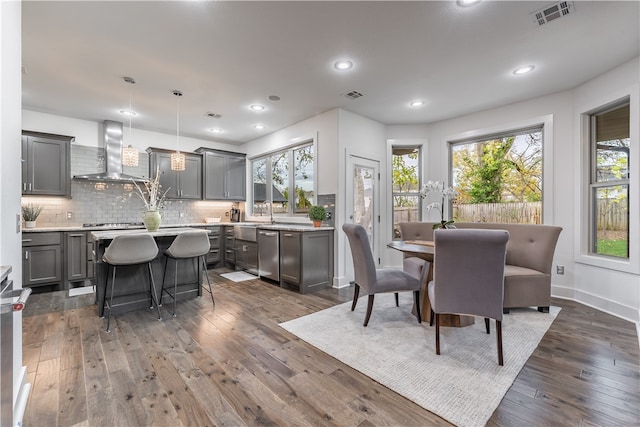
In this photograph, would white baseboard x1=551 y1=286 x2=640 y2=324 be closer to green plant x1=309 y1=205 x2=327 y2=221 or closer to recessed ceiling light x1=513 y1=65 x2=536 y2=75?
recessed ceiling light x1=513 y1=65 x2=536 y2=75

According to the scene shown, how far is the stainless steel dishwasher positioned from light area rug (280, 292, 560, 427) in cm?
143

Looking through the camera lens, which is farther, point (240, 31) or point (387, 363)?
point (240, 31)

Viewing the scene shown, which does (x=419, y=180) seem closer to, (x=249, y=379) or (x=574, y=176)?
(x=574, y=176)

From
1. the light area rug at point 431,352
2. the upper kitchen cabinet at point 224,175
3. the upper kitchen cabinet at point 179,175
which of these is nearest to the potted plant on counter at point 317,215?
the light area rug at point 431,352

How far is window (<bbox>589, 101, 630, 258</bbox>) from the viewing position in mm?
3170

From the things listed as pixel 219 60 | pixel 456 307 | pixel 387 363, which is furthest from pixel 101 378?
pixel 219 60

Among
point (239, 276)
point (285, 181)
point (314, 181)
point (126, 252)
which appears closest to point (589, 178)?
point (314, 181)

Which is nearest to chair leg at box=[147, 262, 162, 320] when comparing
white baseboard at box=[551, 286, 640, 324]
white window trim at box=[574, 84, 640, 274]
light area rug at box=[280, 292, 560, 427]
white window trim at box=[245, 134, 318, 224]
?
light area rug at box=[280, 292, 560, 427]

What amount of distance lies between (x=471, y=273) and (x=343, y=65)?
8.01 feet

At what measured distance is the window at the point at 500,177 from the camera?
4051 millimetres

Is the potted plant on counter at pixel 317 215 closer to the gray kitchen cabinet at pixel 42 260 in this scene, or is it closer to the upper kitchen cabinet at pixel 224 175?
the upper kitchen cabinet at pixel 224 175

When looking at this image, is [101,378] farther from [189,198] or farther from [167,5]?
[189,198]

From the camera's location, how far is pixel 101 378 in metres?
1.90

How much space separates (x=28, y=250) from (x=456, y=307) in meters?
5.39
